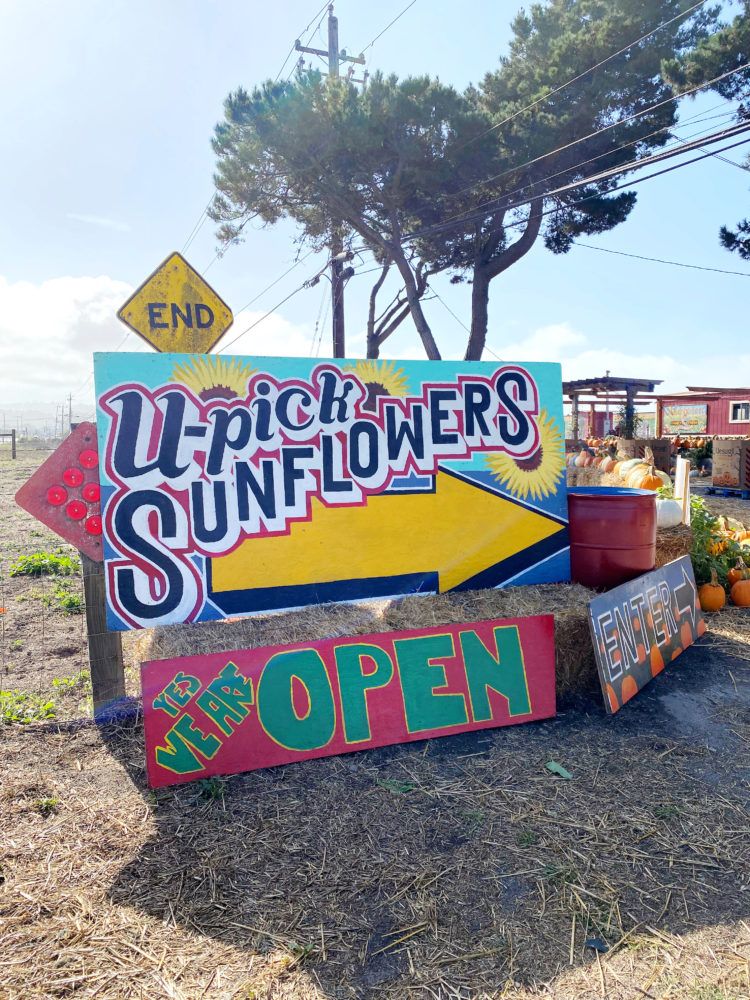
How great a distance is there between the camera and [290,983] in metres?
2.13

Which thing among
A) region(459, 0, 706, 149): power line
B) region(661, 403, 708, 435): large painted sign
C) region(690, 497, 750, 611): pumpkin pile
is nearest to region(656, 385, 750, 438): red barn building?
region(661, 403, 708, 435): large painted sign

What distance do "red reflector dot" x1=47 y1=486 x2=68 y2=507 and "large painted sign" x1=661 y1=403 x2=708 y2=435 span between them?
34.3 metres

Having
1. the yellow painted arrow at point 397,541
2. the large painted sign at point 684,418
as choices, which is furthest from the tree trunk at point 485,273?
the large painted sign at point 684,418

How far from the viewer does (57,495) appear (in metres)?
3.75

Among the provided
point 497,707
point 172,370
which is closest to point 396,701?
point 497,707

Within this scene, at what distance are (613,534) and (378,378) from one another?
2.32 metres

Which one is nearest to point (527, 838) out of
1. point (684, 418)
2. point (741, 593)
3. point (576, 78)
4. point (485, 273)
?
point (741, 593)

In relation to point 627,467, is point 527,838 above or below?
below

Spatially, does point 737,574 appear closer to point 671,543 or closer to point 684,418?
point 671,543

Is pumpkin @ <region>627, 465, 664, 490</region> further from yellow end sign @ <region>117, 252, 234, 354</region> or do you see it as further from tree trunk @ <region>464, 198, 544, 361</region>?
tree trunk @ <region>464, 198, 544, 361</region>

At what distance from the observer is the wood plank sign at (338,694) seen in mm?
3385

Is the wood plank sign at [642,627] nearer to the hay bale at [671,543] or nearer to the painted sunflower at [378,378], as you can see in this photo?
the hay bale at [671,543]

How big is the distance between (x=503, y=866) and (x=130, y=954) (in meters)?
1.52

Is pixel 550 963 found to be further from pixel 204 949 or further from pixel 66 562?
pixel 66 562
